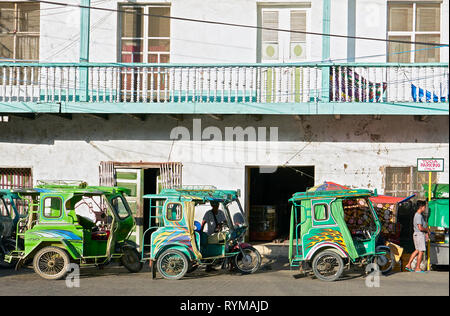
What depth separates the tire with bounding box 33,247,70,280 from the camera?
13.5m

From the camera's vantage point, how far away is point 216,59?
56.7 ft

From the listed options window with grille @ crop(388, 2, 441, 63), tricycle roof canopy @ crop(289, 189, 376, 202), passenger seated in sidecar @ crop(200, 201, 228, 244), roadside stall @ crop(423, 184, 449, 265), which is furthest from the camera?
window with grille @ crop(388, 2, 441, 63)

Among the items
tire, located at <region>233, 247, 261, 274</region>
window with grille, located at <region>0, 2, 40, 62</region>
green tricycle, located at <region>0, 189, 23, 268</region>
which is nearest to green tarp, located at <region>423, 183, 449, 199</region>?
tire, located at <region>233, 247, 261, 274</region>

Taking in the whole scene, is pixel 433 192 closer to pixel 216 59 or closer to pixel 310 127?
pixel 310 127

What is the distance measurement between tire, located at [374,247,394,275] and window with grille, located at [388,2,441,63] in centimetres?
563

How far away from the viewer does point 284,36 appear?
17422mm

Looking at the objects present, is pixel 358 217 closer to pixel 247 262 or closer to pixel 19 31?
pixel 247 262

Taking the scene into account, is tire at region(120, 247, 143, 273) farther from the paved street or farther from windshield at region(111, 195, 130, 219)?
windshield at region(111, 195, 130, 219)

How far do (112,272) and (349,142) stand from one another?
661 centimetres

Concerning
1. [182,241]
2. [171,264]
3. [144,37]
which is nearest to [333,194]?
[182,241]

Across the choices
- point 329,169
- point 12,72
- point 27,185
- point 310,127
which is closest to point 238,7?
point 310,127

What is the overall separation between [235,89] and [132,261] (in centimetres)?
499

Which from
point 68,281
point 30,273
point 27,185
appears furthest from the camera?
point 27,185

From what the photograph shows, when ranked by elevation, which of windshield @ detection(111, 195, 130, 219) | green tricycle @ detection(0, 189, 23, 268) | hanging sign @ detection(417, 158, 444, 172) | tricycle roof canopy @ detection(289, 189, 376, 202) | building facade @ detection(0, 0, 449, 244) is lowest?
green tricycle @ detection(0, 189, 23, 268)
